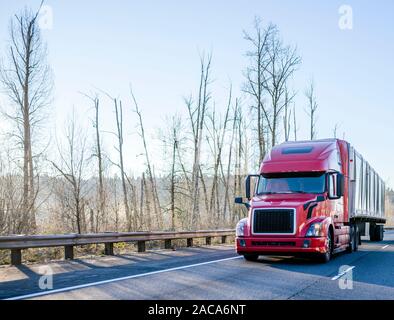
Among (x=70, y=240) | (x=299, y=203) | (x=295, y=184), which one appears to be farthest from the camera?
(x=295, y=184)

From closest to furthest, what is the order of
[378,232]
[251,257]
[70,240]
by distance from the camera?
1. [70,240]
2. [251,257]
3. [378,232]

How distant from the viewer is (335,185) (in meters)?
14.3

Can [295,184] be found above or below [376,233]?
above

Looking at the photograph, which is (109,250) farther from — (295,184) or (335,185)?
(335,185)

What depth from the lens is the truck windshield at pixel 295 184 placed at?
14109 millimetres

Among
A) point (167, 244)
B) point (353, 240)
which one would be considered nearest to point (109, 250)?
point (167, 244)

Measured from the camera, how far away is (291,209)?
13.0 m

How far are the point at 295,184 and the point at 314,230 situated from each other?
172cm

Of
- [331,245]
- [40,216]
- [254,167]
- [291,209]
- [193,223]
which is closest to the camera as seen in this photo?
[291,209]

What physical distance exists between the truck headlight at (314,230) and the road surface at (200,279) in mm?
795

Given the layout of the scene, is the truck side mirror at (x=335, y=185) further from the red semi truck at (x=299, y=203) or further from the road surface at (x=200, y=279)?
the road surface at (x=200, y=279)
